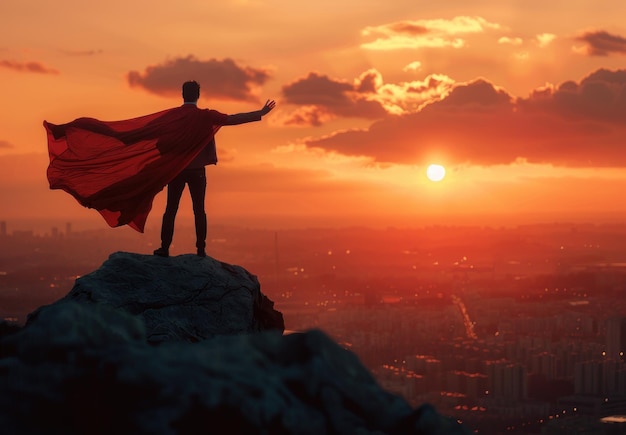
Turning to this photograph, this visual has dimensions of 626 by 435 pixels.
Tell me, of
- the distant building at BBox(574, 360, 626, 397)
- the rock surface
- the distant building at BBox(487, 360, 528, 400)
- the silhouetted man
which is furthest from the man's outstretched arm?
the distant building at BBox(574, 360, 626, 397)

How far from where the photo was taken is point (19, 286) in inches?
2448

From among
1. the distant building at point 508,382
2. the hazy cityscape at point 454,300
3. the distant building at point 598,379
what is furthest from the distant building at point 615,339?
the distant building at point 508,382

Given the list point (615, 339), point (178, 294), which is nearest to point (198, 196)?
point (178, 294)

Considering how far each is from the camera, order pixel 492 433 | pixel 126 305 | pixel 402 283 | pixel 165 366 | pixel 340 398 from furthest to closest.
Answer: pixel 402 283, pixel 492 433, pixel 126 305, pixel 340 398, pixel 165 366

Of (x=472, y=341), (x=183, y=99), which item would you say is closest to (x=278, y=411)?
(x=183, y=99)

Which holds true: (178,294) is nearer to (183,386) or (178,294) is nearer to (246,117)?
(246,117)

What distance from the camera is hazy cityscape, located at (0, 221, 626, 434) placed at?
45.7 m

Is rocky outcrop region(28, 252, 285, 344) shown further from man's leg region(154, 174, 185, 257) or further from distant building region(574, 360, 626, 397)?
distant building region(574, 360, 626, 397)

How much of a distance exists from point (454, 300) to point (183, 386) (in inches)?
3336

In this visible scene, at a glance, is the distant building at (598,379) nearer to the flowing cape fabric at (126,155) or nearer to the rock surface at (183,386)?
→ the flowing cape fabric at (126,155)

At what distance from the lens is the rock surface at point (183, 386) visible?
3883 mm

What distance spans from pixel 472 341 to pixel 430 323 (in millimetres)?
7929

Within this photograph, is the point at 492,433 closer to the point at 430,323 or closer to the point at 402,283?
the point at 430,323

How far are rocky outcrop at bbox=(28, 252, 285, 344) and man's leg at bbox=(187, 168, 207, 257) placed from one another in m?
0.39
